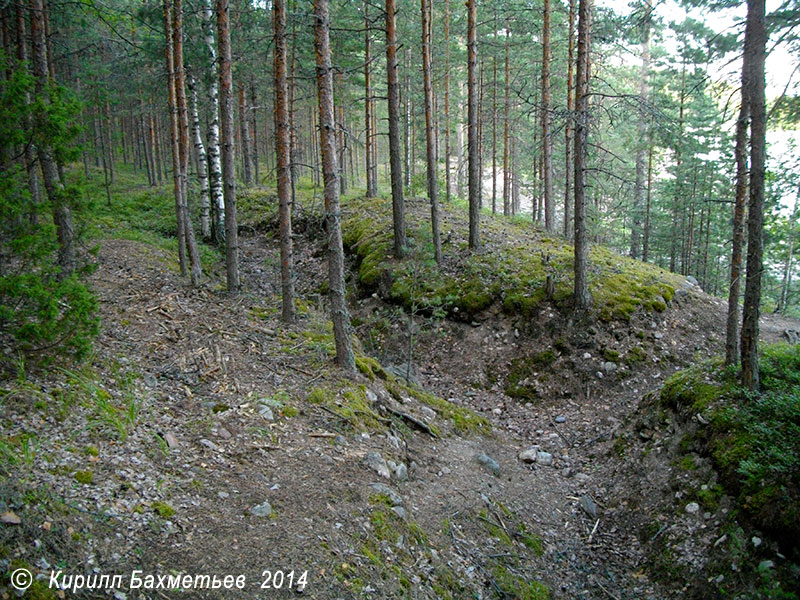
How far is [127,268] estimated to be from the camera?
11711 mm

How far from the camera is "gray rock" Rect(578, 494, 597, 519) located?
280 inches

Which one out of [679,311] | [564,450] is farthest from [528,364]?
[679,311]

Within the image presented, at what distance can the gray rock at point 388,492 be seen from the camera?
557cm

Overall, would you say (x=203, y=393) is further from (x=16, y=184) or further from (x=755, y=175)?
(x=755, y=175)

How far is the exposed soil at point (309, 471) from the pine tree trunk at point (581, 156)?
988 mm

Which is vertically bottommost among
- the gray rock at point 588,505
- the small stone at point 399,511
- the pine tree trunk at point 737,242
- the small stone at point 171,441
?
the gray rock at point 588,505

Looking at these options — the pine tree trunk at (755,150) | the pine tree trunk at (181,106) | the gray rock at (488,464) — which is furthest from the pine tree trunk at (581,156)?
the pine tree trunk at (181,106)

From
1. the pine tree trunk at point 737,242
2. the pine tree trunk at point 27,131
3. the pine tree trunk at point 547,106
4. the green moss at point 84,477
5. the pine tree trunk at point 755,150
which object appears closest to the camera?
the green moss at point 84,477

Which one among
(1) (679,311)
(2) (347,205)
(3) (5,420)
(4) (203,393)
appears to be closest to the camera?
(3) (5,420)

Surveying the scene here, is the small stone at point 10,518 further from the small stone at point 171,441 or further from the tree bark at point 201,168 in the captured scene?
the tree bark at point 201,168

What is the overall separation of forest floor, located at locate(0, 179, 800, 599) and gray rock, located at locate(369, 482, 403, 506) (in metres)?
0.04

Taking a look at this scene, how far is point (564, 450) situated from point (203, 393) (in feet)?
22.6

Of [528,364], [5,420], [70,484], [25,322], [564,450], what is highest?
[25,322]

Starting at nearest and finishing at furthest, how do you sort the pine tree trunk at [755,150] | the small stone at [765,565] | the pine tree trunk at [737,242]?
1. the small stone at [765,565]
2. the pine tree trunk at [755,150]
3. the pine tree trunk at [737,242]
